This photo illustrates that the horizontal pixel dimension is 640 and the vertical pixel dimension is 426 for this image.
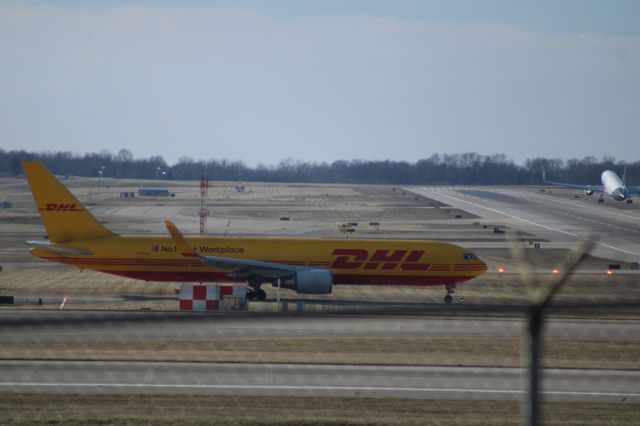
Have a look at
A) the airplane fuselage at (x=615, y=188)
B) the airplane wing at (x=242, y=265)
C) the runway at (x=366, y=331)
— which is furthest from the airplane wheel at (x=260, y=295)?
the airplane fuselage at (x=615, y=188)

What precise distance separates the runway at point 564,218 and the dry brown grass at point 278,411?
130 ft

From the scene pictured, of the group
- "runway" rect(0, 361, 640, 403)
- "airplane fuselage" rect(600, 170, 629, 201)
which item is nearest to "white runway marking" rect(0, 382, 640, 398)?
"runway" rect(0, 361, 640, 403)

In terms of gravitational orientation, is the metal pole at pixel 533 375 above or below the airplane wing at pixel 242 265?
above

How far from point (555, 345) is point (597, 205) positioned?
299 ft

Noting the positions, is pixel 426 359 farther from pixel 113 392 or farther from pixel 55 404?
pixel 55 404

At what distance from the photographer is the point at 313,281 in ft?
116

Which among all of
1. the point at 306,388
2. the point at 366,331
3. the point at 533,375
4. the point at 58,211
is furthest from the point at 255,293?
the point at 533,375

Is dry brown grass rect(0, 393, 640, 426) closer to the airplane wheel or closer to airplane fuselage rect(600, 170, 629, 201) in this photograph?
the airplane wheel

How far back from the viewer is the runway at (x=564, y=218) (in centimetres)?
6698

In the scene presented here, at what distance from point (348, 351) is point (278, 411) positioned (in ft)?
23.8

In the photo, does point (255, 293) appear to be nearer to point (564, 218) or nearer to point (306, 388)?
point (306, 388)

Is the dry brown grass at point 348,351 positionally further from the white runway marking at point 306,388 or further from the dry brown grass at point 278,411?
the dry brown grass at point 278,411

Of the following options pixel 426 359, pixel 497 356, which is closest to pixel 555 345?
pixel 497 356

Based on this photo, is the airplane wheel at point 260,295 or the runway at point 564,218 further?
the runway at point 564,218
